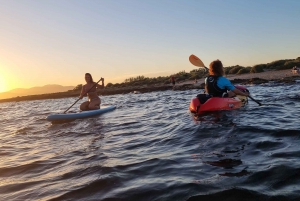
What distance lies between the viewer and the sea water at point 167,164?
3359 mm

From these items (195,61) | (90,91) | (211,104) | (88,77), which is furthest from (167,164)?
(90,91)

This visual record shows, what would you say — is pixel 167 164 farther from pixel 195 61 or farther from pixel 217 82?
pixel 195 61

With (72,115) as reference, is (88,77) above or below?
above

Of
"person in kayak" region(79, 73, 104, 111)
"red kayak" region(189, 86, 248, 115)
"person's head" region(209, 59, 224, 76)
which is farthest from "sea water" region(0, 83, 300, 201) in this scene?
"person in kayak" region(79, 73, 104, 111)

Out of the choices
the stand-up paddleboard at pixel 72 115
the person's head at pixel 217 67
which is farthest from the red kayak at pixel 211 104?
the stand-up paddleboard at pixel 72 115

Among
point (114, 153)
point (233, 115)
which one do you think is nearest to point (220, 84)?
point (233, 115)

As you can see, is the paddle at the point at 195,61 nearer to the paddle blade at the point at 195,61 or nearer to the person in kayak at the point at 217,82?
the paddle blade at the point at 195,61

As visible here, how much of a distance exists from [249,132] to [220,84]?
11.0 ft

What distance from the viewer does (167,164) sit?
175 inches

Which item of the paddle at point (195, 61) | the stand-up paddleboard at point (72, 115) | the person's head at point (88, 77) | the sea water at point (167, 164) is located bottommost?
the sea water at point (167, 164)

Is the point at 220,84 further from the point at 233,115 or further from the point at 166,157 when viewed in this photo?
the point at 166,157

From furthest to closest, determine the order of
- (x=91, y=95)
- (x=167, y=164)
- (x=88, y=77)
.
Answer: (x=91, y=95) → (x=88, y=77) → (x=167, y=164)

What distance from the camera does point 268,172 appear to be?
11.8 ft

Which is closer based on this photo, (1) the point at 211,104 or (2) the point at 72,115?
(1) the point at 211,104
